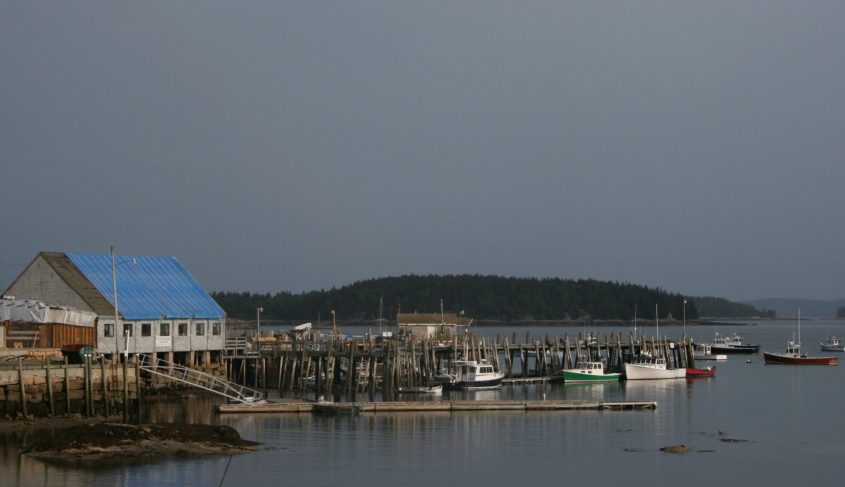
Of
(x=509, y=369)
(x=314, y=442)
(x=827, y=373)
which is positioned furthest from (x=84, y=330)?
(x=827, y=373)

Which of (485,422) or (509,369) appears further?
(509,369)

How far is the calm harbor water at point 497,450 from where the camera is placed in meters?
41.5

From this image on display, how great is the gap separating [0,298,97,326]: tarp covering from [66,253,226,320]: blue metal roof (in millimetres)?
1844

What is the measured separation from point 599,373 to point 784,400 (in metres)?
13.2

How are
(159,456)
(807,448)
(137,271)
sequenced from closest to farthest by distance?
(159,456) < (807,448) < (137,271)

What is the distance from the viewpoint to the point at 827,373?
11194 cm

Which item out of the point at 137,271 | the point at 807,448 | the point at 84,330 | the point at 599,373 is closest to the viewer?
the point at 807,448

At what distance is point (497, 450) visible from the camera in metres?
48.8

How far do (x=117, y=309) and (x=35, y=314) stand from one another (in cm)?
483

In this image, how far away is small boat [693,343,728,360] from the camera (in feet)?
459

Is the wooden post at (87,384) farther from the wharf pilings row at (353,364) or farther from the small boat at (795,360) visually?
the small boat at (795,360)

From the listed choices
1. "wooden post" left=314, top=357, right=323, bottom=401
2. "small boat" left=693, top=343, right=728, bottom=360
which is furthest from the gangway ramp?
"small boat" left=693, top=343, right=728, bottom=360

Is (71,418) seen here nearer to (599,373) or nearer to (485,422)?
(485,422)

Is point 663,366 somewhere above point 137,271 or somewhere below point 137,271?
below
